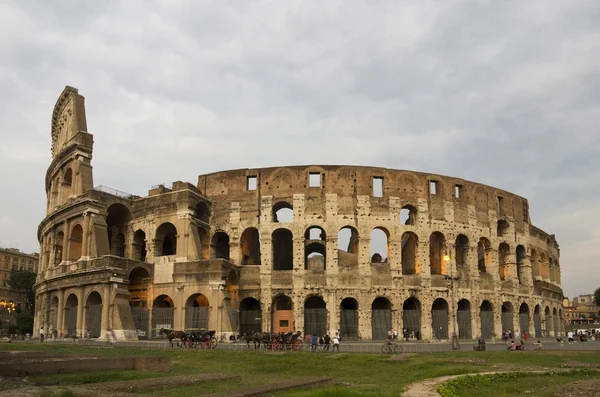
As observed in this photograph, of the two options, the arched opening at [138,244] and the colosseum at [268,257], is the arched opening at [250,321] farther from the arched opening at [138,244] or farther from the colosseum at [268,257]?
the arched opening at [138,244]

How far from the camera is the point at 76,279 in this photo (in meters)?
34.1

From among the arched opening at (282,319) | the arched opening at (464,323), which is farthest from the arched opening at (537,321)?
the arched opening at (282,319)

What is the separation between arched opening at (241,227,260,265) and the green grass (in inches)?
613

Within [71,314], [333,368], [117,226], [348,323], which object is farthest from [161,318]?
[333,368]

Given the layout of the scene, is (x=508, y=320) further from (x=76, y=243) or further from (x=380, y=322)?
(x=76, y=243)

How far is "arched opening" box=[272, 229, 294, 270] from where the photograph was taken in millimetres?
40856

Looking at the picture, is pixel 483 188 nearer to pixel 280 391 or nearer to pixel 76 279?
pixel 76 279

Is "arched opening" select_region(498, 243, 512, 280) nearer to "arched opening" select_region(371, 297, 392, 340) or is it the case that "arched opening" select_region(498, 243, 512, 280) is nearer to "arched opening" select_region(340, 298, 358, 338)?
"arched opening" select_region(371, 297, 392, 340)

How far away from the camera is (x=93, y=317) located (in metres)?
33.0

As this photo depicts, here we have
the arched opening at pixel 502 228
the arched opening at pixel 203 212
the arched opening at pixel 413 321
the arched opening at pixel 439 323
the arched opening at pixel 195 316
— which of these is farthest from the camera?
the arched opening at pixel 502 228

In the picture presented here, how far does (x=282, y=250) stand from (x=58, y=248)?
15.9m

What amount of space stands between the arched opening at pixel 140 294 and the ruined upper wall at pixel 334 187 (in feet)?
21.0

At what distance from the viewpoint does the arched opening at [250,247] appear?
126ft

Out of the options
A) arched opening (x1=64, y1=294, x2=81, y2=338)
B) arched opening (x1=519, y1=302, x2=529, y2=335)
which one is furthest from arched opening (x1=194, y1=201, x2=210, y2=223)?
arched opening (x1=519, y1=302, x2=529, y2=335)
